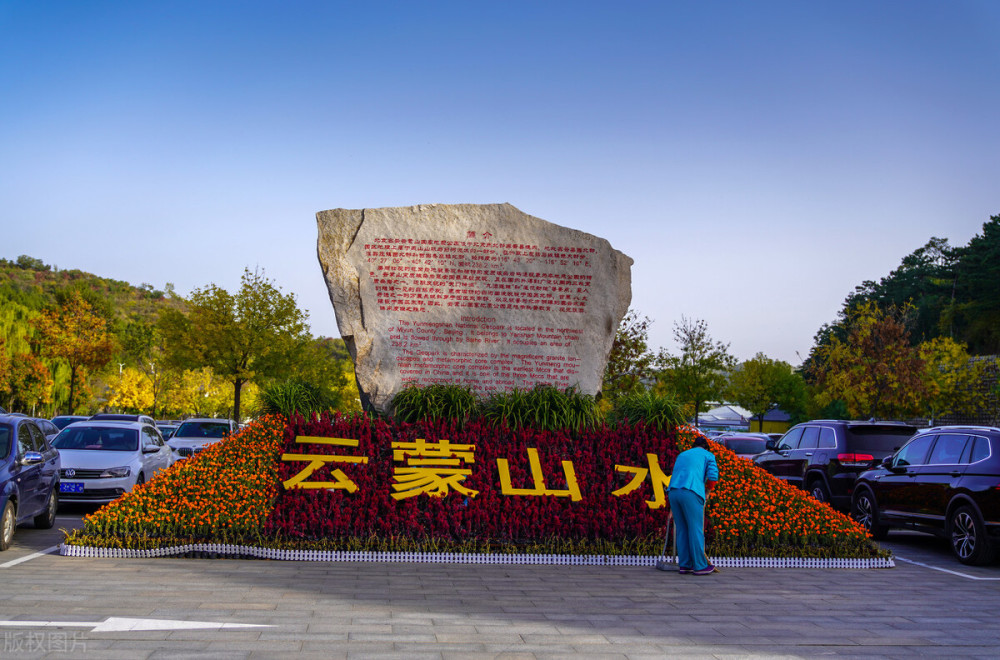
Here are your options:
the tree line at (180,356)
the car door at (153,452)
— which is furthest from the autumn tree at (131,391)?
the car door at (153,452)

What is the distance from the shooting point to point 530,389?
11.1m

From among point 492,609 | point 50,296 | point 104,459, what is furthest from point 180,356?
point 50,296

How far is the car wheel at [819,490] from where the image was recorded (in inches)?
549

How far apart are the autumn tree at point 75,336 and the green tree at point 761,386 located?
3433 cm


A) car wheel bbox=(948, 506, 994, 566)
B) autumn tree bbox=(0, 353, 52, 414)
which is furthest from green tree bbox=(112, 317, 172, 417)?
car wheel bbox=(948, 506, 994, 566)

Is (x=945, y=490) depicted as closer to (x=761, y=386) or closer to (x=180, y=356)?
(x=180, y=356)

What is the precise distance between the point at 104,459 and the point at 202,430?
24.5 ft

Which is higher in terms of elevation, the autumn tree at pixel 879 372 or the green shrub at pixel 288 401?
the autumn tree at pixel 879 372

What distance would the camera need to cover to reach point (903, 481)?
11.7 m

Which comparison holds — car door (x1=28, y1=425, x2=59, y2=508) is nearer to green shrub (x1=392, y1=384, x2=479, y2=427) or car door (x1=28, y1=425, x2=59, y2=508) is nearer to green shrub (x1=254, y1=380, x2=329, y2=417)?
green shrub (x1=254, y1=380, x2=329, y2=417)

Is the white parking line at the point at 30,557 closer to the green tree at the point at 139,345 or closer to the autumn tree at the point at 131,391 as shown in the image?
the autumn tree at the point at 131,391

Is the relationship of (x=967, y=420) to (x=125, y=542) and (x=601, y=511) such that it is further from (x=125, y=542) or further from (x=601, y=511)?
(x=125, y=542)

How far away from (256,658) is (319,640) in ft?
1.93

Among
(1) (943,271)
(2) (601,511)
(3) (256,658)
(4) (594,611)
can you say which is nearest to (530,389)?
(2) (601,511)
